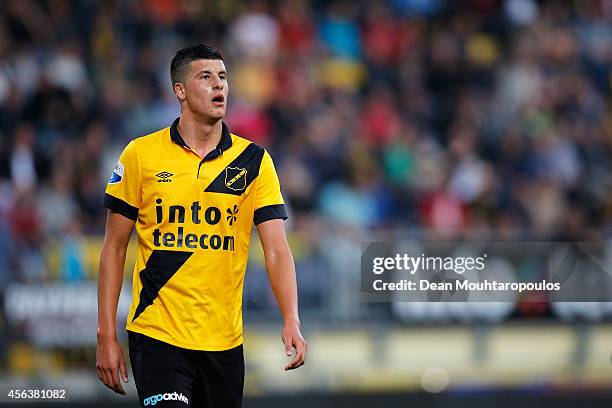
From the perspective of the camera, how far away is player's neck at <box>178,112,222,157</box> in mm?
5664

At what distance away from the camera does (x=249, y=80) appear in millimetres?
13836

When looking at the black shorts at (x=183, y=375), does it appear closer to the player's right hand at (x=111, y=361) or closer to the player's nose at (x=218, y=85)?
the player's right hand at (x=111, y=361)

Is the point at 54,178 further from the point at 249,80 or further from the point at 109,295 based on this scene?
the point at 109,295

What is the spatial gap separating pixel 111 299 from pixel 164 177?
61cm

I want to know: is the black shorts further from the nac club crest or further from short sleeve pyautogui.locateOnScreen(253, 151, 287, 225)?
the nac club crest

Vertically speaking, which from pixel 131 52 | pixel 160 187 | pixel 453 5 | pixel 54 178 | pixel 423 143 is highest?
pixel 453 5

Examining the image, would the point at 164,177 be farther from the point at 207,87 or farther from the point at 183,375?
the point at 183,375

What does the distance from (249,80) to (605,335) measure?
5.93m

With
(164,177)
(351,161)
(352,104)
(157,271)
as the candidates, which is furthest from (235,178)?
(352,104)

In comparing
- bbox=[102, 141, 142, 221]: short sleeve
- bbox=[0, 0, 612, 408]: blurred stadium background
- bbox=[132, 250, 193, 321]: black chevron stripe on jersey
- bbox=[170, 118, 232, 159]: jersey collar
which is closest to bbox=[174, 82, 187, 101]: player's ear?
bbox=[170, 118, 232, 159]: jersey collar

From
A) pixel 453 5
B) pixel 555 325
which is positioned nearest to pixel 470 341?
pixel 555 325

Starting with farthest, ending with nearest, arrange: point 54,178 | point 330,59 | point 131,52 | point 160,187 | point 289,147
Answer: point 330,59 → point 131,52 → point 289,147 → point 54,178 → point 160,187

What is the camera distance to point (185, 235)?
552cm

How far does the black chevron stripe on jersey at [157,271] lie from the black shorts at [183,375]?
173mm
